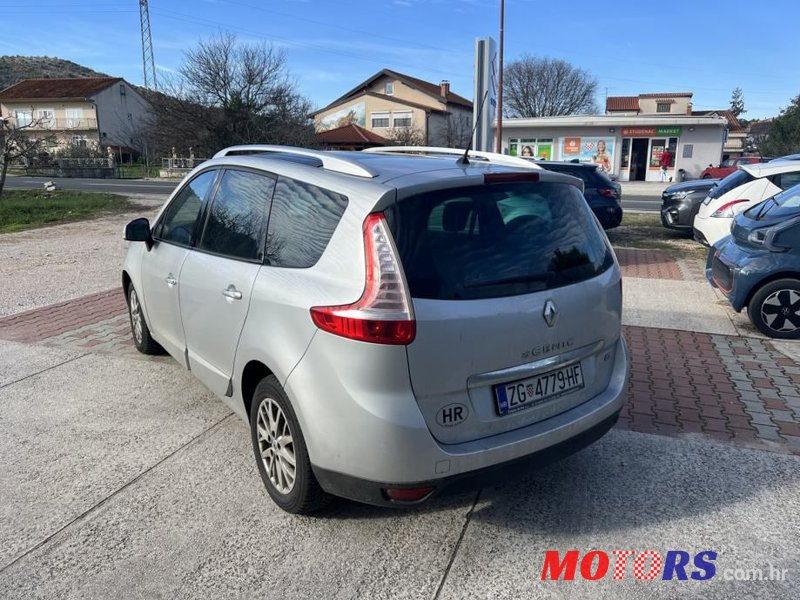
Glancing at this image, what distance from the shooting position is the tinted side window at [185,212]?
3932 millimetres

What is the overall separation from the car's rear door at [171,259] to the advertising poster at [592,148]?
3554cm

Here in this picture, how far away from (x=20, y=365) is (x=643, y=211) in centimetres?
1841

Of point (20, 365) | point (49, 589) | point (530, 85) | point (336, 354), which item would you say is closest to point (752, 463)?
point (336, 354)

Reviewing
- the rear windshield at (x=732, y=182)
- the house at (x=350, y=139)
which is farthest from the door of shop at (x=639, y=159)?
the rear windshield at (x=732, y=182)

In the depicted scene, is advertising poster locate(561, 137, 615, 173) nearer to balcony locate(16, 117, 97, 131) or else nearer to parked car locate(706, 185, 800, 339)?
parked car locate(706, 185, 800, 339)

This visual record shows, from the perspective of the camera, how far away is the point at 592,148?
121 ft

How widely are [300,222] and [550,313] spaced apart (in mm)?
1239

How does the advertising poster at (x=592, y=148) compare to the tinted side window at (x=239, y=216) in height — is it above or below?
above

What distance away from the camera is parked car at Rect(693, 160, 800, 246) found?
993cm

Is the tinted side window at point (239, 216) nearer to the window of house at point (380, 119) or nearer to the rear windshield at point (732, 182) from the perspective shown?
the rear windshield at point (732, 182)

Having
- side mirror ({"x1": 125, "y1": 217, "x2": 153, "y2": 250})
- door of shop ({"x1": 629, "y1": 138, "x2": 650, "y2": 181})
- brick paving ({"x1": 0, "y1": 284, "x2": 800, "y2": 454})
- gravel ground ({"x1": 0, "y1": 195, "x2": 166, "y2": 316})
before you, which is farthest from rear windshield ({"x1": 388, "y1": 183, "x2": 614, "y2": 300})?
door of shop ({"x1": 629, "y1": 138, "x2": 650, "y2": 181})

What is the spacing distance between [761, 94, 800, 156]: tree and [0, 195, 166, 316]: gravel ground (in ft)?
168

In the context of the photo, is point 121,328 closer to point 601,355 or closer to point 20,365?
point 20,365

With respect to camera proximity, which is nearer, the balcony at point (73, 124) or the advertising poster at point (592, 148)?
the advertising poster at point (592, 148)
